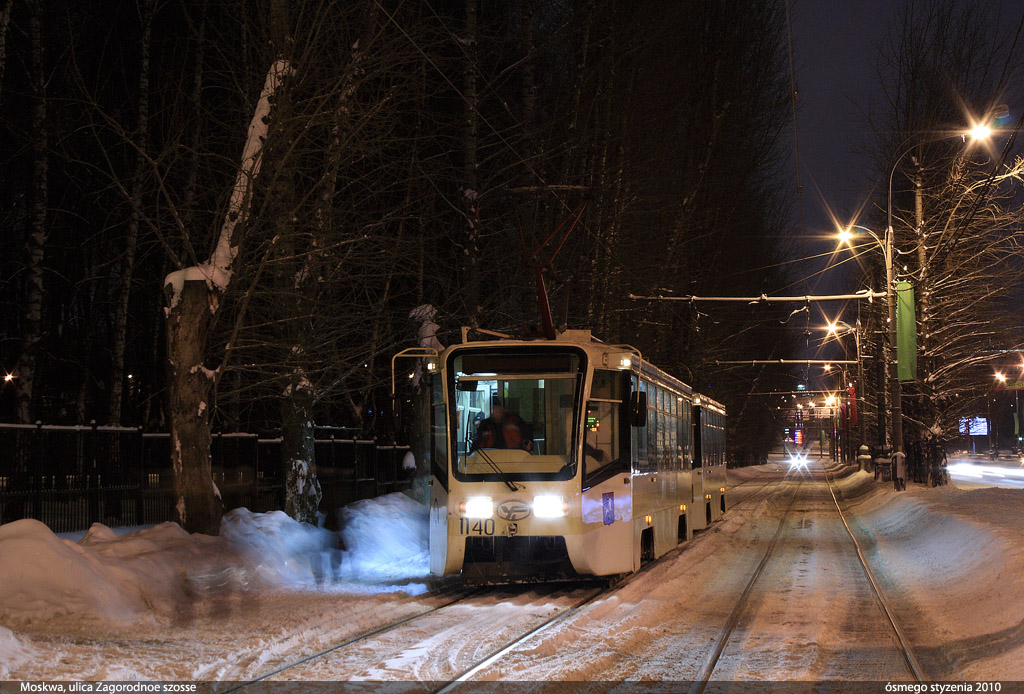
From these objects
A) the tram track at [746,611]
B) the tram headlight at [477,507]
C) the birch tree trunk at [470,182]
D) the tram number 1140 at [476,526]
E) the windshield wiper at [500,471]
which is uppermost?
the birch tree trunk at [470,182]

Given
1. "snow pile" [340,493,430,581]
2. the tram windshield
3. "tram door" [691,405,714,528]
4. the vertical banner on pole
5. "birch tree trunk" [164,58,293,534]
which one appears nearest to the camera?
the tram windshield

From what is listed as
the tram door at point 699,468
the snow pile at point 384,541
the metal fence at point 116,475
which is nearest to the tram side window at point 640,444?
the snow pile at point 384,541

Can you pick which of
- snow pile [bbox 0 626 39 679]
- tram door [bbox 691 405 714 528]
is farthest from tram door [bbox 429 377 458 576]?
tram door [bbox 691 405 714 528]

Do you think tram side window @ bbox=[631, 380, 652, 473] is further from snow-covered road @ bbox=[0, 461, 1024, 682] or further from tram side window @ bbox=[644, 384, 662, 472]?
snow-covered road @ bbox=[0, 461, 1024, 682]

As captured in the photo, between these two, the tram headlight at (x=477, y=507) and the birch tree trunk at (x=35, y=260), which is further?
the birch tree trunk at (x=35, y=260)

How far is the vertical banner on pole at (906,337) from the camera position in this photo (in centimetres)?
2759

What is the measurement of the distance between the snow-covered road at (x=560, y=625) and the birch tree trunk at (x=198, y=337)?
1.47 meters

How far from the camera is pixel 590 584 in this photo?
13.6m

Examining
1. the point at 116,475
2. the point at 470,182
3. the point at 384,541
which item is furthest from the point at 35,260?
the point at 384,541

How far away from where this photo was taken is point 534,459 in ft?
40.6

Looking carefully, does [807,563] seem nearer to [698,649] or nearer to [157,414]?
[698,649]

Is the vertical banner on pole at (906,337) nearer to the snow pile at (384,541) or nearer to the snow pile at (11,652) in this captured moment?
the snow pile at (384,541)

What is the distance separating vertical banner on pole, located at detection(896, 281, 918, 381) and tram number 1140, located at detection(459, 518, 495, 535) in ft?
61.2

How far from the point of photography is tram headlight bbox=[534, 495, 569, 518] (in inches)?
474
